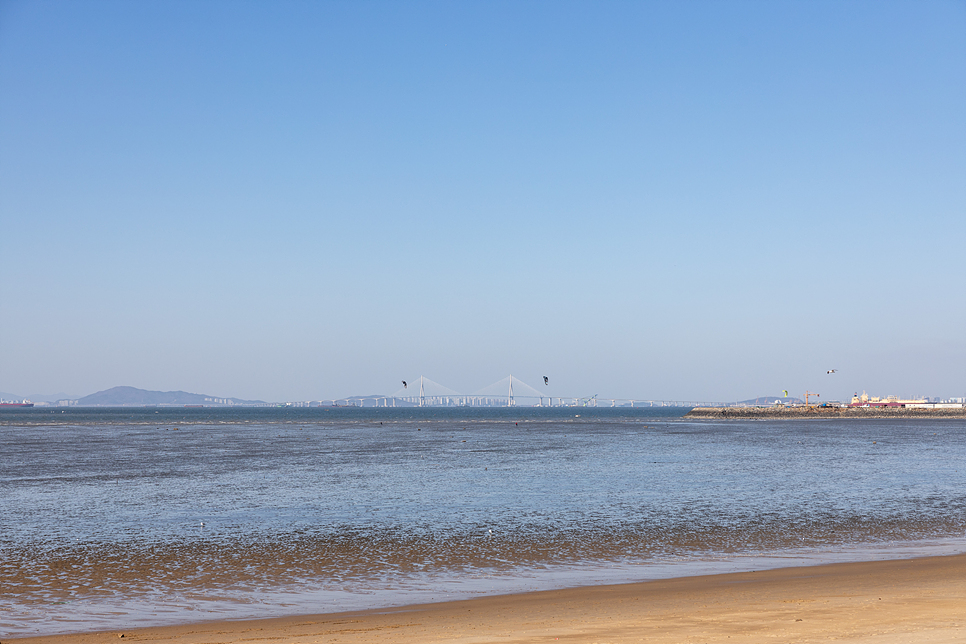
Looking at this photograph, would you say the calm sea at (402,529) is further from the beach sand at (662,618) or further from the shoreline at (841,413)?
the shoreline at (841,413)

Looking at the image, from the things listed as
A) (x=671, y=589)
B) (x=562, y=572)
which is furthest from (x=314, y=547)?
(x=671, y=589)

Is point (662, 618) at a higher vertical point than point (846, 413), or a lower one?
higher

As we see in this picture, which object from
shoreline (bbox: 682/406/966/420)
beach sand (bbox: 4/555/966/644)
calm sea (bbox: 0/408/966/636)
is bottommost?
shoreline (bbox: 682/406/966/420)

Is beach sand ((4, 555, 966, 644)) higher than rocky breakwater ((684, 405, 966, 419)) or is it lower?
higher

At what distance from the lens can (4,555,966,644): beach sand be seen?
9.60 metres

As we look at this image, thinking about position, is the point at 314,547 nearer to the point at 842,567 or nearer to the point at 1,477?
the point at 842,567

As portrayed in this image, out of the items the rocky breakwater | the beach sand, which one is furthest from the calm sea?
the rocky breakwater

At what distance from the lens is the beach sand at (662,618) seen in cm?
960

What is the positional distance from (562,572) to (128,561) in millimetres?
9108

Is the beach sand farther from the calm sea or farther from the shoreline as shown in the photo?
the shoreline

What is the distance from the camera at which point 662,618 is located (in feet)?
35.2

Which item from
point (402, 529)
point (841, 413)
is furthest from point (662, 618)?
point (841, 413)

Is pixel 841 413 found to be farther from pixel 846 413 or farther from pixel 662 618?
pixel 662 618

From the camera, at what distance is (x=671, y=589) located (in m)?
13.1
